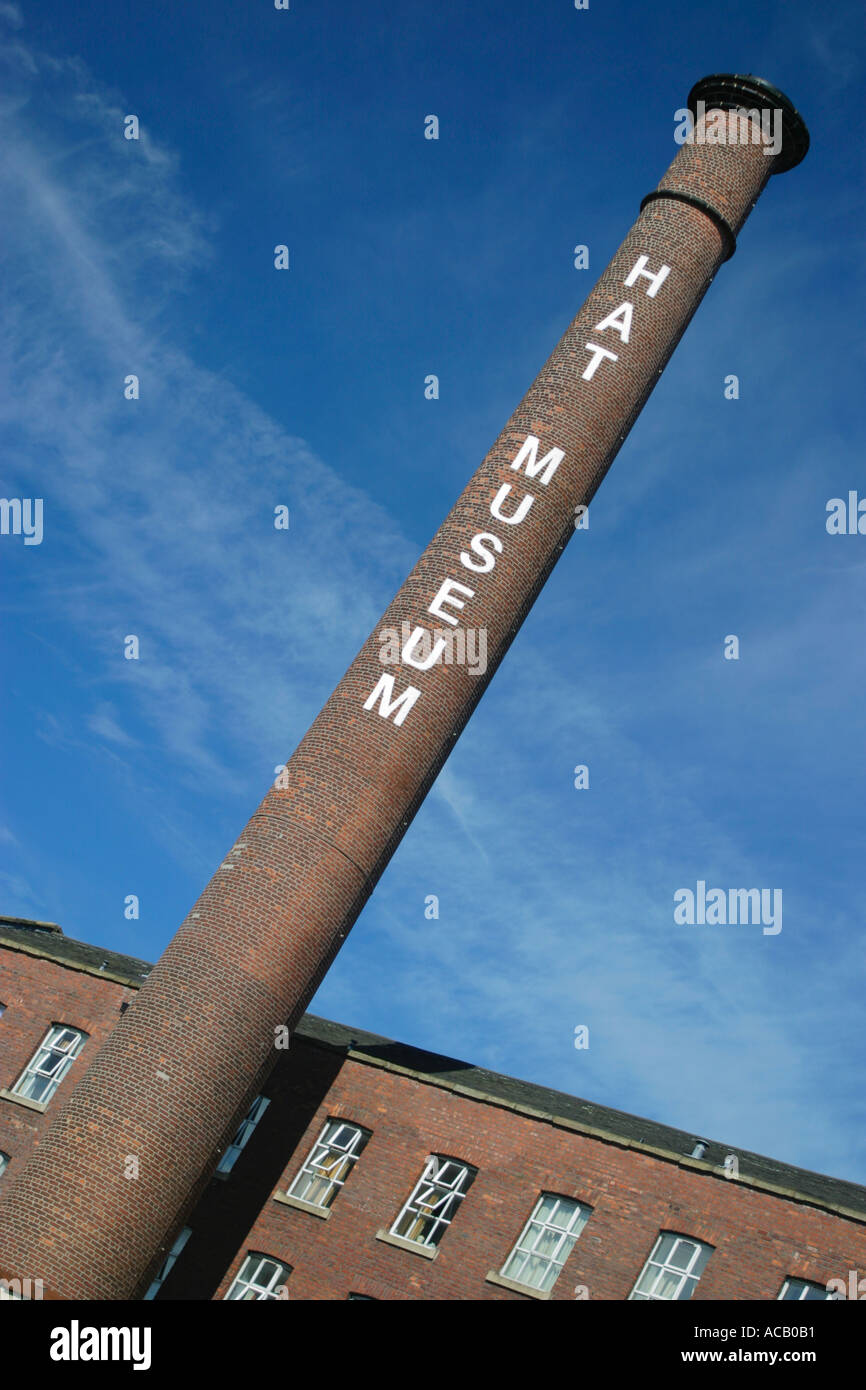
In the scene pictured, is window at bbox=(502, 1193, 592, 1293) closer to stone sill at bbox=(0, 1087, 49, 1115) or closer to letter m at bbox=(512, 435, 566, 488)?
stone sill at bbox=(0, 1087, 49, 1115)

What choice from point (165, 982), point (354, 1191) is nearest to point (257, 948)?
point (165, 982)

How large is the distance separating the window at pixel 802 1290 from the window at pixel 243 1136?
915 centimetres

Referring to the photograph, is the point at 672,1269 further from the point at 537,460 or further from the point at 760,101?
the point at 760,101

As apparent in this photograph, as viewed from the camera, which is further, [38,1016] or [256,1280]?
[38,1016]

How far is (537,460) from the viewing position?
20.8 meters

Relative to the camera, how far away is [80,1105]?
637 inches

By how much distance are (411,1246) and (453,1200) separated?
1035 mm

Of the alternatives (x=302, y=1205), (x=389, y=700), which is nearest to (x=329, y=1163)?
(x=302, y=1205)

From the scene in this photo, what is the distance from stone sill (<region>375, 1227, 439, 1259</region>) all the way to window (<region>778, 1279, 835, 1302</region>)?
547 cm

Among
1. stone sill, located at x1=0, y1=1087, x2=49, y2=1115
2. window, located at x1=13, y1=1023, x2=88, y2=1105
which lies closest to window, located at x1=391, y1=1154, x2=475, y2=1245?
stone sill, located at x1=0, y1=1087, x2=49, y2=1115

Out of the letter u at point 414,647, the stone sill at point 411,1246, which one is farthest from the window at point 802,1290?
the letter u at point 414,647

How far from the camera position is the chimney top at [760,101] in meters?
24.2

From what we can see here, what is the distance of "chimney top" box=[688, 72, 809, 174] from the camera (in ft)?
79.3
